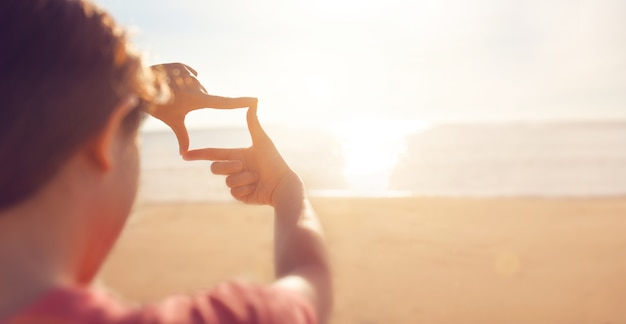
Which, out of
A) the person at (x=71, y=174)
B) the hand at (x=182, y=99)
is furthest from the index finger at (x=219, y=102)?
the person at (x=71, y=174)

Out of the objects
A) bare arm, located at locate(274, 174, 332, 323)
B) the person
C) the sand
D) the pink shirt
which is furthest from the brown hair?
the sand

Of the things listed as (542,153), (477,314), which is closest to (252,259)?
(477,314)

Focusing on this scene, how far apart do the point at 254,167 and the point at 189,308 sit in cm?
55

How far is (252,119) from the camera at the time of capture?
123cm

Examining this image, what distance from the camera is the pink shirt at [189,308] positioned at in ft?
2.20

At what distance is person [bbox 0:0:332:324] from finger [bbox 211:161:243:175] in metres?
0.41

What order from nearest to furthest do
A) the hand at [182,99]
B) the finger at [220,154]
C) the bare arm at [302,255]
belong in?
the bare arm at [302,255]
the hand at [182,99]
the finger at [220,154]

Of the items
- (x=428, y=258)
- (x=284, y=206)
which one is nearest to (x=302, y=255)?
(x=284, y=206)

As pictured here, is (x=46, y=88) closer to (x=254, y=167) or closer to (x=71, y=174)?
(x=71, y=174)

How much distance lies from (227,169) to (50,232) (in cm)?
54

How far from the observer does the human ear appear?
0.74 meters

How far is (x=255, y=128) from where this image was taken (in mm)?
1234

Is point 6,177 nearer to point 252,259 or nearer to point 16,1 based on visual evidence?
point 16,1

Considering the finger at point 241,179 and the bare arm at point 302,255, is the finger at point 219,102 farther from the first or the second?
the bare arm at point 302,255
